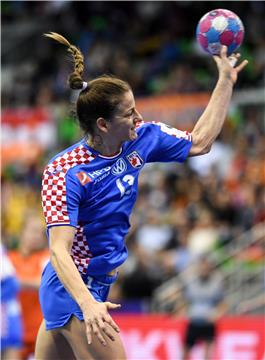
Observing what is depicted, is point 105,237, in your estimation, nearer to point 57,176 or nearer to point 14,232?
point 57,176

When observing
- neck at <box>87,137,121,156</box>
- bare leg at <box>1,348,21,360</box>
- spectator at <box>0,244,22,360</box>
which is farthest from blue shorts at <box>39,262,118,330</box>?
bare leg at <box>1,348,21,360</box>

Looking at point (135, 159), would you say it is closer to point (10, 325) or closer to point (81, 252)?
point (81, 252)

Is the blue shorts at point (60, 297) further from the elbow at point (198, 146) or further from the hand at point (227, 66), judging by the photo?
the hand at point (227, 66)

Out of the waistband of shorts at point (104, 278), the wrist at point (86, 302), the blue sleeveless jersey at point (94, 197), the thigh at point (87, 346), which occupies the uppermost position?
the blue sleeveless jersey at point (94, 197)

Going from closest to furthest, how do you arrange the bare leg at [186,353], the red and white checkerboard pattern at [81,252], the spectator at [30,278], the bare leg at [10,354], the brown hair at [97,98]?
the brown hair at [97,98] → the red and white checkerboard pattern at [81,252] → the bare leg at [10,354] → the spectator at [30,278] → the bare leg at [186,353]

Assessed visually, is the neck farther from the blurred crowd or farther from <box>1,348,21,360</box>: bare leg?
the blurred crowd

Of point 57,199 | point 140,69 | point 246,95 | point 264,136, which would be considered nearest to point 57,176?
point 57,199

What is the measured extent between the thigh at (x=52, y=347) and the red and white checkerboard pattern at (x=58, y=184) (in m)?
0.70

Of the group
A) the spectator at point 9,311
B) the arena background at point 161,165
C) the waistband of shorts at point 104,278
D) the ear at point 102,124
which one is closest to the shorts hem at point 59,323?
the waistband of shorts at point 104,278

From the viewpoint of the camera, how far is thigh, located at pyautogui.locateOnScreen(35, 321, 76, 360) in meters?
5.81

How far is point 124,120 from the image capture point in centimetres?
564

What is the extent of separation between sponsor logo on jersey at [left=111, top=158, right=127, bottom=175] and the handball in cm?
98

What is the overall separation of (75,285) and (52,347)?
0.69 metres

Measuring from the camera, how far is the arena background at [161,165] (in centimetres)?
1357
